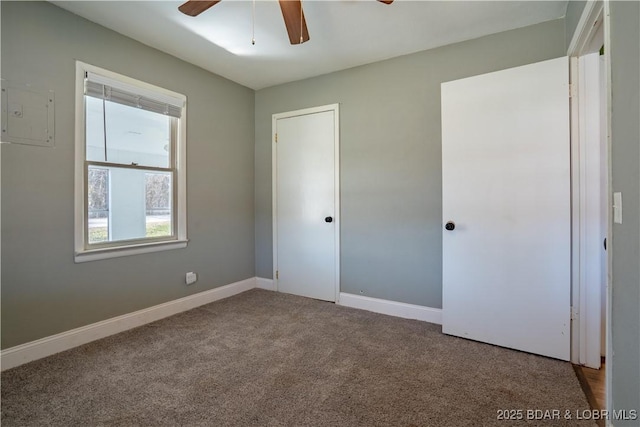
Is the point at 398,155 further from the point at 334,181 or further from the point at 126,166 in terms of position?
the point at 126,166

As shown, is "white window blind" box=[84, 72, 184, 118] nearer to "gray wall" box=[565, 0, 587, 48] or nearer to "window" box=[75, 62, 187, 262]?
"window" box=[75, 62, 187, 262]

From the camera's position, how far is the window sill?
2.34 metres

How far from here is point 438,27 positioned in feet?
7.97

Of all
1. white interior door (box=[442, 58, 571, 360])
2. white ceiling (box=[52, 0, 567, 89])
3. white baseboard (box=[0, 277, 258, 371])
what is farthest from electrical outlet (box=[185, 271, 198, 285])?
white interior door (box=[442, 58, 571, 360])

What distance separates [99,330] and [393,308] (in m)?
2.60

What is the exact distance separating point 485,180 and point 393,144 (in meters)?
0.95

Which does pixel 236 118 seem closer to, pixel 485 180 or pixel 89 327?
pixel 89 327

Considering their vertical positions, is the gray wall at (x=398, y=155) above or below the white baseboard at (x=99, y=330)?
above

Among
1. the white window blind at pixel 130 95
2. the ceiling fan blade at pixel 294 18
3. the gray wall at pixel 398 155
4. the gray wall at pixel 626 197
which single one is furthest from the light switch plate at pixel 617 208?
the white window blind at pixel 130 95

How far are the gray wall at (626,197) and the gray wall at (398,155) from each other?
135 centimetres

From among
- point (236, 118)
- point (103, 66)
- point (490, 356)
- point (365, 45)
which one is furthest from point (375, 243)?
point (103, 66)

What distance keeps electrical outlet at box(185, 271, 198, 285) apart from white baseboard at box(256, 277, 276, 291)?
35.3 inches

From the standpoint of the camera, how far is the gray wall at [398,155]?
2609 millimetres

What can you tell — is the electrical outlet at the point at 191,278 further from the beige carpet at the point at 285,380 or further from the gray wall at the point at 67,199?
the beige carpet at the point at 285,380
